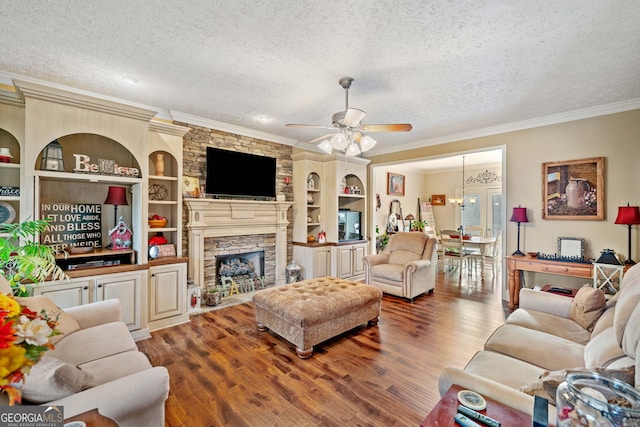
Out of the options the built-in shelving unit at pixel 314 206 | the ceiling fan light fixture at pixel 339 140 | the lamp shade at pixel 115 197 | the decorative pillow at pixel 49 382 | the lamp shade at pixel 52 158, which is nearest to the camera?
the decorative pillow at pixel 49 382

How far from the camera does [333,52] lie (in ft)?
7.72

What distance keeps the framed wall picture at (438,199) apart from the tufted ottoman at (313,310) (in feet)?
21.0

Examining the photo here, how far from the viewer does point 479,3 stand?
1.79 metres

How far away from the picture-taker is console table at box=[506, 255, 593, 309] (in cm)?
348

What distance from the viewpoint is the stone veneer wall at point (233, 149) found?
4.06 meters

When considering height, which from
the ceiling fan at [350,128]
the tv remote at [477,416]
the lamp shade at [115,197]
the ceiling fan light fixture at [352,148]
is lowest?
the tv remote at [477,416]

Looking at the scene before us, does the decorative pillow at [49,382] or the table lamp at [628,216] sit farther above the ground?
the table lamp at [628,216]

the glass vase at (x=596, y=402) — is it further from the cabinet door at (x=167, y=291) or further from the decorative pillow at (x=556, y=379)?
the cabinet door at (x=167, y=291)

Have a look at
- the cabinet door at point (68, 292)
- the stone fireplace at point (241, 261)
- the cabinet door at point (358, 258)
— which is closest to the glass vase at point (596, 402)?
the cabinet door at point (68, 292)

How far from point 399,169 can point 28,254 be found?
764 cm

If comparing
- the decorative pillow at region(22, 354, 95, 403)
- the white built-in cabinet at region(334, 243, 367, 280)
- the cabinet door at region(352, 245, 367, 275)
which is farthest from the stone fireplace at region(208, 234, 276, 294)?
the decorative pillow at region(22, 354, 95, 403)

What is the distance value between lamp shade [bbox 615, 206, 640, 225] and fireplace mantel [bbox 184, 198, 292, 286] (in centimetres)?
450

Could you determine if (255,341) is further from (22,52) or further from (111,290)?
(22,52)

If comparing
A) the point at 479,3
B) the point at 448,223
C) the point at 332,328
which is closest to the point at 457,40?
the point at 479,3
